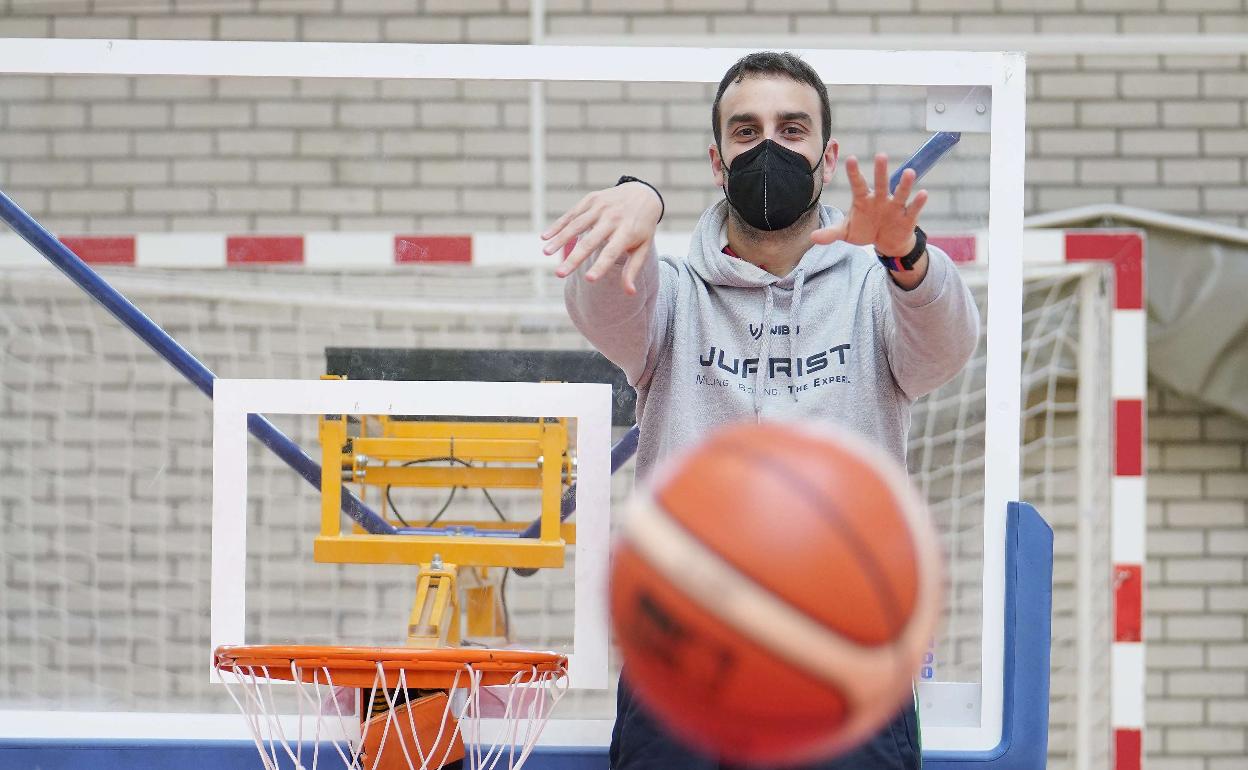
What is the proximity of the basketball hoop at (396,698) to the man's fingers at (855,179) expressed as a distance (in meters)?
0.93

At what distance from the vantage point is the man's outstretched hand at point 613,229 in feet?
6.24

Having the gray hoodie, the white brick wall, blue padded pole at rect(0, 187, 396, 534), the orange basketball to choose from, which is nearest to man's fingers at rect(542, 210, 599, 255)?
the gray hoodie

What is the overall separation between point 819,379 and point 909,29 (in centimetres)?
291

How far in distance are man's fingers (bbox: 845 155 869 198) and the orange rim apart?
927 mm

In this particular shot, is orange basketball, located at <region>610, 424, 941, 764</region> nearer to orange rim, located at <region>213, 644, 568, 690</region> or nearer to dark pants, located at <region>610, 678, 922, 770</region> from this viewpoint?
dark pants, located at <region>610, 678, 922, 770</region>

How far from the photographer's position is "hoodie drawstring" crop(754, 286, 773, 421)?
2.15m

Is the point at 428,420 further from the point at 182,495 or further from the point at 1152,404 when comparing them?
the point at 1152,404

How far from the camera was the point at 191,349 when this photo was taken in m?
3.34

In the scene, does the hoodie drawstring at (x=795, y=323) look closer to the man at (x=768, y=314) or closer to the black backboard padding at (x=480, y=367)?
the man at (x=768, y=314)

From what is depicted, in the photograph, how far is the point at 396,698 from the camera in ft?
7.33

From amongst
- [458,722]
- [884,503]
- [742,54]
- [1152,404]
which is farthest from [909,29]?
[884,503]

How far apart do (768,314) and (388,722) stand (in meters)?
0.94

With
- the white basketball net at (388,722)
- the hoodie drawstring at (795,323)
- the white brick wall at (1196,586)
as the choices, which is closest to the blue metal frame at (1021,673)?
the white basketball net at (388,722)

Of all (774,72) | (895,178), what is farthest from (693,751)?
(895,178)
